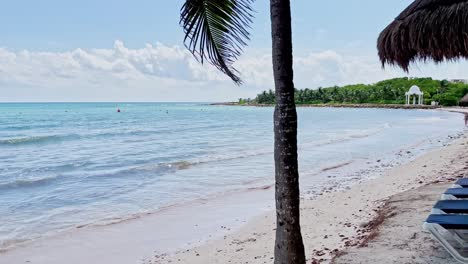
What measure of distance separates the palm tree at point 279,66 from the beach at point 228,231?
167cm

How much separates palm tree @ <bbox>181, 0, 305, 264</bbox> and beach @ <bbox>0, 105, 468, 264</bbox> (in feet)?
5.48

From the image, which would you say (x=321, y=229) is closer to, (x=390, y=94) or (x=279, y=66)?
(x=279, y=66)

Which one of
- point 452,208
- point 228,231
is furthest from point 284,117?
point 228,231

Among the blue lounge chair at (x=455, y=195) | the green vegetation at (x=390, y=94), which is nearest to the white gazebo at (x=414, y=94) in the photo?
the green vegetation at (x=390, y=94)

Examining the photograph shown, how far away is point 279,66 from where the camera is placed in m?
2.80

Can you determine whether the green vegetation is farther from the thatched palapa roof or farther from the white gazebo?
the thatched palapa roof

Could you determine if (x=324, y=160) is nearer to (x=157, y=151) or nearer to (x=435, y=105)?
(x=157, y=151)

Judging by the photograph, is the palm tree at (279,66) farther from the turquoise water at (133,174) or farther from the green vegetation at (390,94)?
the green vegetation at (390,94)

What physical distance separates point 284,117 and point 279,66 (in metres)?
0.33

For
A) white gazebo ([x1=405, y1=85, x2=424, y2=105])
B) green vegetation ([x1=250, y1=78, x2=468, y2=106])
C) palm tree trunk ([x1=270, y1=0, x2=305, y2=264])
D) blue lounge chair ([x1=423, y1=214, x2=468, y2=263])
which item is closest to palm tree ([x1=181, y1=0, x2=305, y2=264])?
palm tree trunk ([x1=270, y1=0, x2=305, y2=264])

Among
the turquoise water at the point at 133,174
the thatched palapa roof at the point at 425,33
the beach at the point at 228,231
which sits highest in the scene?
the thatched palapa roof at the point at 425,33

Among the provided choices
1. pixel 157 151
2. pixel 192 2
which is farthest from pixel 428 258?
pixel 157 151

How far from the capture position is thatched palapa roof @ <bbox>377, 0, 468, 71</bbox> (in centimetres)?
523

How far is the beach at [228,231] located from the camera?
5664mm
